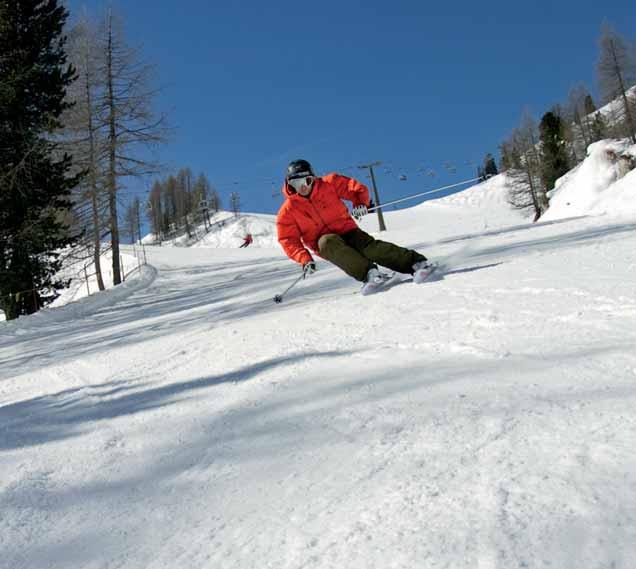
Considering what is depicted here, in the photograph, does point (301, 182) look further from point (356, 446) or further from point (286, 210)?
point (356, 446)

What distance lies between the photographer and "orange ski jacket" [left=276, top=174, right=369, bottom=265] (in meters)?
5.22

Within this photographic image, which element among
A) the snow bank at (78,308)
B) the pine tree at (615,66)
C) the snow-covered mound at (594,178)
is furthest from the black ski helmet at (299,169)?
the pine tree at (615,66)

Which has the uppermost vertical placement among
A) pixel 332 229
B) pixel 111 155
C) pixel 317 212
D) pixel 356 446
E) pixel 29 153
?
pixel 111 155

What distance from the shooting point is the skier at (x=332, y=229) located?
504 cm

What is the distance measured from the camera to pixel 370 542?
1129 mm

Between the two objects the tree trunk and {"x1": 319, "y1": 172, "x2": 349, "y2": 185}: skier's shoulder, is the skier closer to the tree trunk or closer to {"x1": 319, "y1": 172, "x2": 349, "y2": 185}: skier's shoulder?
{"x1": 319, "y1": 172, "x2": 349, "y2": 185}: skier's shoulder

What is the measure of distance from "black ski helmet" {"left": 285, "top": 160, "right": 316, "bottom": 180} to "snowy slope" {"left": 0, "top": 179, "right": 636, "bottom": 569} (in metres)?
2.06

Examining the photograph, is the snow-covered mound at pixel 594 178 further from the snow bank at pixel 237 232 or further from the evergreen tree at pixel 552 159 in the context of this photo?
the snow bank at pixel 237 232

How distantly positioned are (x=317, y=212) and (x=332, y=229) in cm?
25

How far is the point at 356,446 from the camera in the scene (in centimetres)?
161

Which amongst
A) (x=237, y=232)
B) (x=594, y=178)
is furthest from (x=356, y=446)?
(x=237, y=232)

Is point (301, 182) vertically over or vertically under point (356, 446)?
over

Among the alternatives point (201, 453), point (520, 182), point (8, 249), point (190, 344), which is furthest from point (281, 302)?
point (520, 182)

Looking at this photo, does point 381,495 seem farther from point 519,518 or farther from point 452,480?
point 519,518
